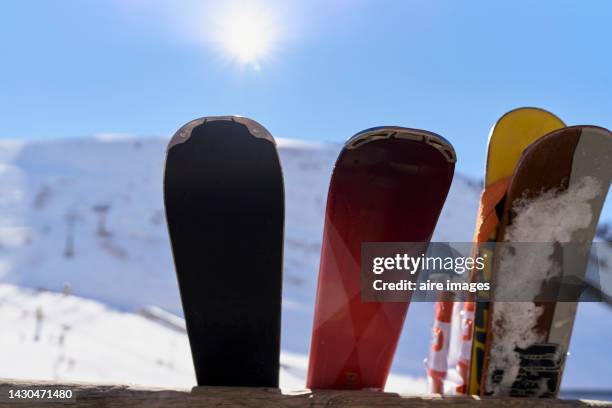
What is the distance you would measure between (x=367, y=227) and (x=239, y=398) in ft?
2.35

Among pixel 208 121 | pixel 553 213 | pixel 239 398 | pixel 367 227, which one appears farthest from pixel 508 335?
pixel 208 121

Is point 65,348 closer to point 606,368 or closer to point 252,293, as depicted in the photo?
point 252,293

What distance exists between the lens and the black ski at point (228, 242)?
1.55m

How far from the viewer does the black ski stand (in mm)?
1555

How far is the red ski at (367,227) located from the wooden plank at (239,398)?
0.35 meters

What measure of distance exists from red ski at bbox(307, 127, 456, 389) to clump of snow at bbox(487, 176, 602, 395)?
29cm

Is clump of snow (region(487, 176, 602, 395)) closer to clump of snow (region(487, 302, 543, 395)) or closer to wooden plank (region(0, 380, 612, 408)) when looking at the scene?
clump of snow (region(487, 302, 543, 395))

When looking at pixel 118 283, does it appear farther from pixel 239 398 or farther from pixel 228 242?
pixel 239 398

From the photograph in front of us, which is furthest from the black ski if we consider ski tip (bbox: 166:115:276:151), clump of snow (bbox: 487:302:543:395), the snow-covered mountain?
the snow-covered mountain

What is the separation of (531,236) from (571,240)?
162 millimetres

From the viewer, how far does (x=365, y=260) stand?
5.76 ft

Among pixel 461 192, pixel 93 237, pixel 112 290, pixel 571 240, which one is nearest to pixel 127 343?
pixel 112 290

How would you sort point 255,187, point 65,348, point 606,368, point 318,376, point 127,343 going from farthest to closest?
point 606,368
point 127,343
point 65,348
point 318,376
point 255,187

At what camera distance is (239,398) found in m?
1.43
